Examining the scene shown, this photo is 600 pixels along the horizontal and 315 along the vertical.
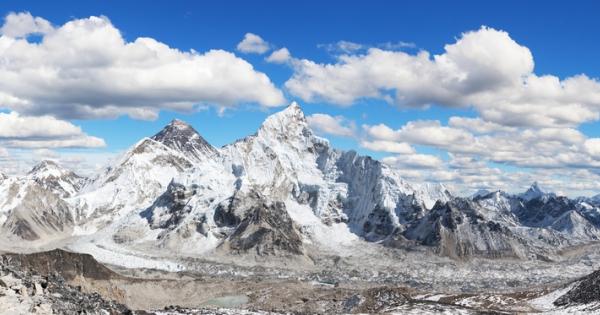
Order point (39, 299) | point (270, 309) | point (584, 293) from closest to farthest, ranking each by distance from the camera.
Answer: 1. point (39, 299)
2. point (584, 293)
3. point (270, 309)

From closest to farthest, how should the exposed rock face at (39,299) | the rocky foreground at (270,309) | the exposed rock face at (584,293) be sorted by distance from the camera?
the exposed rock face at (39,299) < the rocky foreground at (270,309) < the exposed rock face at (584,293)

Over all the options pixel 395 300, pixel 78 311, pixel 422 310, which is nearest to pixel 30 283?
pixel 78 311

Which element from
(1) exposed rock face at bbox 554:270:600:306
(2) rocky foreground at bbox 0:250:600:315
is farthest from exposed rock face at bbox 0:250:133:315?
(1) exposed rock face at bbox 554:270:600:306

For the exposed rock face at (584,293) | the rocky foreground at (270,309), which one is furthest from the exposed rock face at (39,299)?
the exposed rock face at (584,293)

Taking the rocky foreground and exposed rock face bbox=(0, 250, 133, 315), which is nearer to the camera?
exposed rock face bbox=(0, 250, 133, 315)

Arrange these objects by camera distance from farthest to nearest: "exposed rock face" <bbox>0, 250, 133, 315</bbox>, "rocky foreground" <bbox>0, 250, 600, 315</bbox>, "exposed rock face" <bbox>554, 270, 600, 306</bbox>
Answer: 1. "exposed rock face" <bbox>554, 270, 600, 306</bbox>
2. "rocky foreground" <bbox>0, 250, 600, 315</bbox>
3. "exposed rock face" <bbox>0, 250, 133, 315</bbox>

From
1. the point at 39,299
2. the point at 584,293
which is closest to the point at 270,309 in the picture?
the point at 584,293

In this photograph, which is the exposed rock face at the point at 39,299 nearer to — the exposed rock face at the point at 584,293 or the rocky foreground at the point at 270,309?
the rocky foreground at the point at 270,309

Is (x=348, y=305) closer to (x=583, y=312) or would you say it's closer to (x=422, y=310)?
(x=422, y=310)

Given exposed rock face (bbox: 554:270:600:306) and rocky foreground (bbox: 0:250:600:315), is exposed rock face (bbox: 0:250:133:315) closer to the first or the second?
rocky foreground (bbox: 0:250:600:315)

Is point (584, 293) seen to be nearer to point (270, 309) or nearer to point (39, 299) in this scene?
point (270, 309)

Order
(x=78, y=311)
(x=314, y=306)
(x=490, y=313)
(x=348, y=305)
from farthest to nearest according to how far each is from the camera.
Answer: (x=314, y=306) → (x=348, y=305) → (x=490, y=313) → (x=78, y=311)
